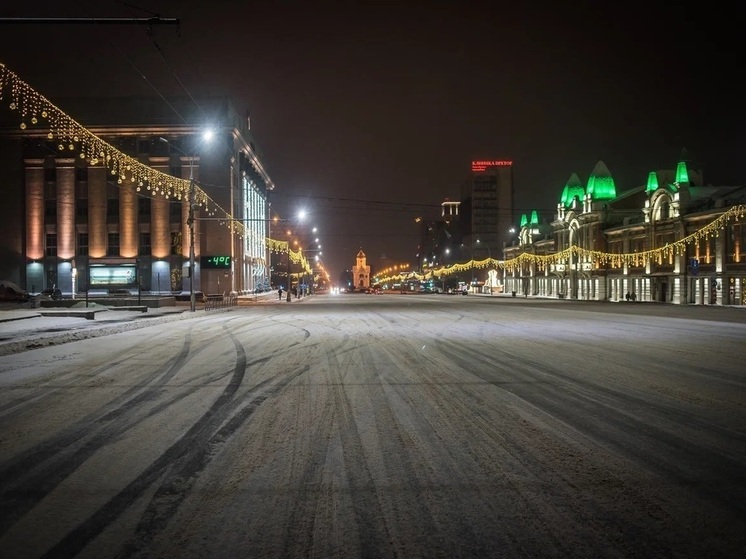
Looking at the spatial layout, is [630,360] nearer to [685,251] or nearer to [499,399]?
[499,399]

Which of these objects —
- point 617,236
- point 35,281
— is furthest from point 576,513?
A: point 35,281

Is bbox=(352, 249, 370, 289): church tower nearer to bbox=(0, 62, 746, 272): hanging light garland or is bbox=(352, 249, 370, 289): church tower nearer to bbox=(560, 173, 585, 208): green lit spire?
bbox=(0, 62, 746, 272): hanging light garland

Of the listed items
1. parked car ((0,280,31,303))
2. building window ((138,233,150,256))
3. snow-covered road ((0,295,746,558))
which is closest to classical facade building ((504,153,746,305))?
snow-covered road ((0,295,746,558))

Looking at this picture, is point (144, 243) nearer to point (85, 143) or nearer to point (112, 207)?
point (112, 207)

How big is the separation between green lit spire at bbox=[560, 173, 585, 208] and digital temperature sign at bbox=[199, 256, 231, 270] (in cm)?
4813

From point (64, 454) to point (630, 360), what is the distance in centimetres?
1239

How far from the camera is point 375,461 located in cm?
638

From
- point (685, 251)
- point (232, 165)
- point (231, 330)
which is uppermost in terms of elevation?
point (232, 165)

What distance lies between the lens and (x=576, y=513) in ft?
16.3

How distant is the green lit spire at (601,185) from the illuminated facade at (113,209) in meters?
45.1

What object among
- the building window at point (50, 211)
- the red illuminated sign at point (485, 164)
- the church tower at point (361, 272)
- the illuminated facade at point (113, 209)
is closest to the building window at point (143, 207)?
the illuminated facade at point (113, 209)

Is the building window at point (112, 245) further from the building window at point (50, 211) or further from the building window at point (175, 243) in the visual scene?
the building window at point (50, 211)

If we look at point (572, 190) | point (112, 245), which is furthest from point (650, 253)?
point (112, 245)

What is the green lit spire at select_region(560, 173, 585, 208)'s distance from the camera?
86688 mm
